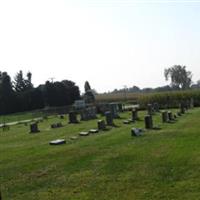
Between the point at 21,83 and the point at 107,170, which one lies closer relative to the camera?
the point at 107,170

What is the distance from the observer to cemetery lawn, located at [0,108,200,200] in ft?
37.6

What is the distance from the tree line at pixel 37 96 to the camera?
85750 mm

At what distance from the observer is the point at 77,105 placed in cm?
→ 6819

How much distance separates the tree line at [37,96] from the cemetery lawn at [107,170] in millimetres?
64680

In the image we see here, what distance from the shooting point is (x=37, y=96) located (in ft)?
284

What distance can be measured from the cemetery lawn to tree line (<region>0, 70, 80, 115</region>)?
212 feet

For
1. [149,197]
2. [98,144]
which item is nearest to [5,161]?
[98,144]

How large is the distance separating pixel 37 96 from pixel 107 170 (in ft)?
241

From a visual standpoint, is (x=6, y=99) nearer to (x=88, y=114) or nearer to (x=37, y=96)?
(x=37, y=96)

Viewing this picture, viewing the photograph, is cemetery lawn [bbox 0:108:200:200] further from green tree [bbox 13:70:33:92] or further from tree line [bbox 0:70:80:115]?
green tree [bbox 13:70:33:92]

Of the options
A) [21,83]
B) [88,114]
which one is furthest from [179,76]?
[88,114]

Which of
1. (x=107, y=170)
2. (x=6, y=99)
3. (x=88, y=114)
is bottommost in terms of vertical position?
(x=107, y=170)

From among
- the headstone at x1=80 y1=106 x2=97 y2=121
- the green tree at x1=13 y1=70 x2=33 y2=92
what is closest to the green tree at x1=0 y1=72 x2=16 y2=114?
the green tree at x1=13 y1=70 x2=33 y2=92

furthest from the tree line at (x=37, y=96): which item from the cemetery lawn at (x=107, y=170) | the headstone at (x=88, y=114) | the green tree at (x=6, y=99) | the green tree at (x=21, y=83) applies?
the cemetery lawn at (x=107, y=170)
